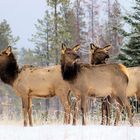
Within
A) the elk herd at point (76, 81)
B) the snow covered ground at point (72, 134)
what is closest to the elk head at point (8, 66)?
the elk herd at point (76, 81)

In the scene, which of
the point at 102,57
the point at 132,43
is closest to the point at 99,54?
the point at 102,57

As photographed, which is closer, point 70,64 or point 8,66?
point 70,64

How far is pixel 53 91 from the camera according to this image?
13.1m

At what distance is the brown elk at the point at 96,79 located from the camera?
1198 cm

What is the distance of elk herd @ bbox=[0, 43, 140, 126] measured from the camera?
39.4 feet

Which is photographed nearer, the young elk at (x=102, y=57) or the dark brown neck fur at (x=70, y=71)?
the dark brown neck fur at (x=70, y=71)

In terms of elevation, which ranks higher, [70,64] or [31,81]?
[70,64]

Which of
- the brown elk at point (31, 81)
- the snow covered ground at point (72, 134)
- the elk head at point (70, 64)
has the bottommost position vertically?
the snow covered ground at point (72, 134)

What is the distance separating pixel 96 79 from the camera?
12109 millimetres

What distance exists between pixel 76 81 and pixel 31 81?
1601 millimetres

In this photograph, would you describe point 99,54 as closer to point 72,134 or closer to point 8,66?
point 8,66

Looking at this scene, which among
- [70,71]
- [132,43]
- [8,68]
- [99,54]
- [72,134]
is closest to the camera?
[72,134]

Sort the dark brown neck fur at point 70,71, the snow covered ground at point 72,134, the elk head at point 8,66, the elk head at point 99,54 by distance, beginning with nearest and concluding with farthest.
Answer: the snow covered ground at point 72,134, the dark brown neck fur at point 70,71, the elk head at point 8,66, the elk head at point 99,54

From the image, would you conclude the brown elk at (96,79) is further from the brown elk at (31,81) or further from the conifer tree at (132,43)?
the conifer tree at (132,43)
